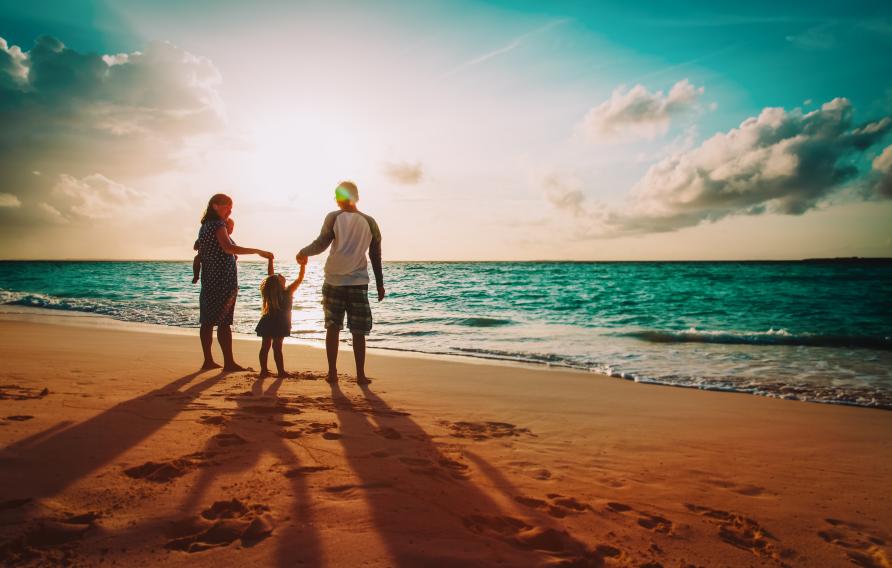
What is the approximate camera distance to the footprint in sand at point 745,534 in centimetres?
206

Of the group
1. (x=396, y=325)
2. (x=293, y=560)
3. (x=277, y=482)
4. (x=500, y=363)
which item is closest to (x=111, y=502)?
(x=277, y=482)

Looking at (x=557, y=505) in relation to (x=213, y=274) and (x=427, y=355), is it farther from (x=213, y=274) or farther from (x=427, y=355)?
(x=427, y=355)

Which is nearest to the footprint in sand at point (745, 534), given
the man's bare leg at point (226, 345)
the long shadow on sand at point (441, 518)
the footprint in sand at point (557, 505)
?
the footprint in sand at point (557, 505)

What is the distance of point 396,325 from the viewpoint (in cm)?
1214

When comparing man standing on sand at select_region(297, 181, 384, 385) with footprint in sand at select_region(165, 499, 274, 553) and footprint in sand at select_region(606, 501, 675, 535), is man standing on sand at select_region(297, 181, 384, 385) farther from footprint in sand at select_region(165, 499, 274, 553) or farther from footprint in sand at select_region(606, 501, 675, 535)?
footprint in sand at select_region(606, 501, 675, 535)

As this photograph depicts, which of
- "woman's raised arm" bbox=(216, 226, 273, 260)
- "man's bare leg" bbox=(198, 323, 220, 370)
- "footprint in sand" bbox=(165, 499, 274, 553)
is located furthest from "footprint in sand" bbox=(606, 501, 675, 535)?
"man's bare leg" bbox=(198, 323, 220, 370)

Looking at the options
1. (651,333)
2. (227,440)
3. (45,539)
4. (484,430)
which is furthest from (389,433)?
(651,333)

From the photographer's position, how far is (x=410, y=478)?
251 cm

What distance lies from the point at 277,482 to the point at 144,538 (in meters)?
0.63

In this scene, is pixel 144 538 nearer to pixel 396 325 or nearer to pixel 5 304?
pixel 396 325

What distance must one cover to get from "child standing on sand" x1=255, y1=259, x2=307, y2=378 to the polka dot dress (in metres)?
0.46

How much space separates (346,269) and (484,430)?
238cm

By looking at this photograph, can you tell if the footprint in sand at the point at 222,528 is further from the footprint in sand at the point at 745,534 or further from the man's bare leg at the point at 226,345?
the man's bare leg at the point at 226,345

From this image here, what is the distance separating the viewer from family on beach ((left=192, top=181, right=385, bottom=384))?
508 cm
